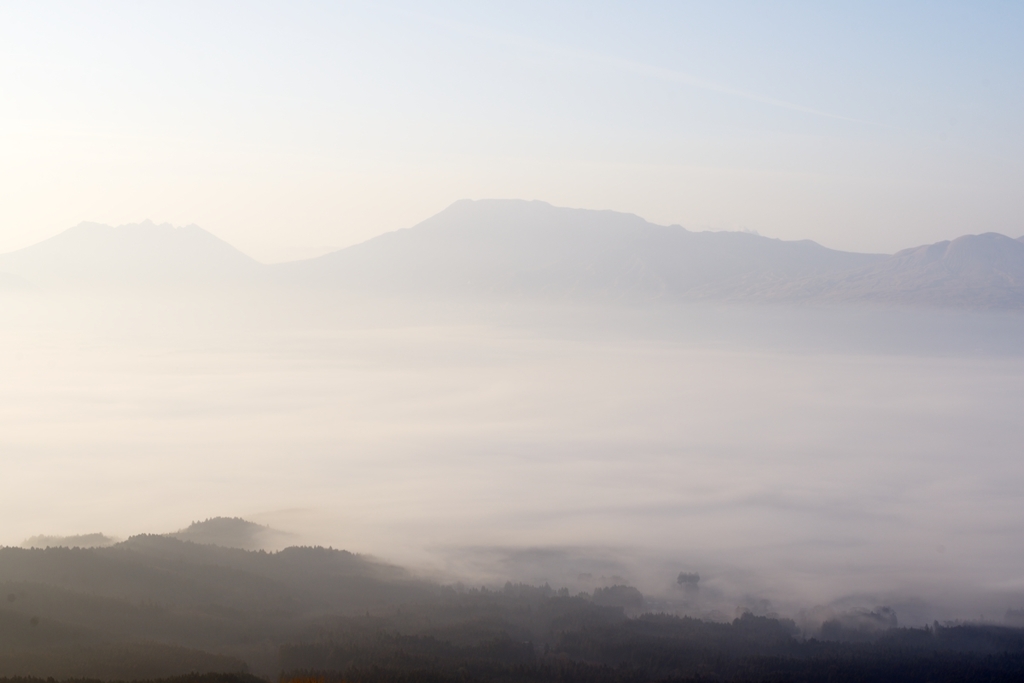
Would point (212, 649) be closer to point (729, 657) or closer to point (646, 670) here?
point (646, 670)

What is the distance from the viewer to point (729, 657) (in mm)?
99188

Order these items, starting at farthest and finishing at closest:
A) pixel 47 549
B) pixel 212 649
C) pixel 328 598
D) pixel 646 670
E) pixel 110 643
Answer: pixel 328 598
pixel 47 549
pixel 646 670
pixel 212 649
pixel 110 643

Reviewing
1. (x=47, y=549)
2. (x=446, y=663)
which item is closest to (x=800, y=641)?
(x=446, y=663)

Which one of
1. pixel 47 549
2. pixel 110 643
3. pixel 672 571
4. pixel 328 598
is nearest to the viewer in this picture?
pixel 110 643

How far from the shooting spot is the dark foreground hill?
218ft

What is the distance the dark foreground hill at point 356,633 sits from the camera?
66312mm

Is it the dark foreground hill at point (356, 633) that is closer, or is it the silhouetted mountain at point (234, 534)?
the dark foreground hill at point (356, 633)

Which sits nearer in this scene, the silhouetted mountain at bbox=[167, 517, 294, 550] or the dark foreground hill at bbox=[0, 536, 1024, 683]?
the dark foreground hill at bbox=[0, 536, 1024, 683]

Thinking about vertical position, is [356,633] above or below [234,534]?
below

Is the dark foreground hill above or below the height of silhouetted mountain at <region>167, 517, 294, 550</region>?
below

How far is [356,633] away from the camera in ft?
270

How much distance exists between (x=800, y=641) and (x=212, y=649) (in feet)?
265

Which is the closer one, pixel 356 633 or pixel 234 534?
pixel 356 633

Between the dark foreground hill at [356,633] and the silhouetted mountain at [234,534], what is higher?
the silhouetted mountain at [234,534]
